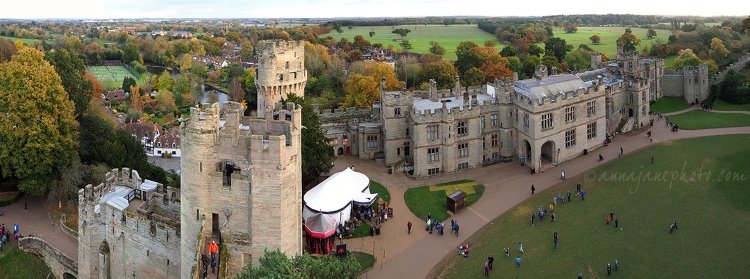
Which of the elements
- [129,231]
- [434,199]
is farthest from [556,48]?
[129,231]

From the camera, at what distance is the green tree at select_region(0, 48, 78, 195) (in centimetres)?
4456

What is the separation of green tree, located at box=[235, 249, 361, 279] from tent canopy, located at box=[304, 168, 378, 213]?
55.2ft

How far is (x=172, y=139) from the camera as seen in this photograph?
7375 cm

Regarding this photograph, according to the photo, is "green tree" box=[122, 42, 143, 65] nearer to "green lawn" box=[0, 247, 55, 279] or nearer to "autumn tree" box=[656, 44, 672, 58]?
"autumn tree" box=[656, 44, 672, 58]

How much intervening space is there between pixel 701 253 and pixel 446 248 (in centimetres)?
1592

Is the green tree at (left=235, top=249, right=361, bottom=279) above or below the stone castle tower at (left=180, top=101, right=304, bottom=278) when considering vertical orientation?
below

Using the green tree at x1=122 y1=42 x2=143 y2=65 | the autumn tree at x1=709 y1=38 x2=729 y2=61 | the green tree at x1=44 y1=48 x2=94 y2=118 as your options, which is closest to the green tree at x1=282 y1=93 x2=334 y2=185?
the green tree at x1=44 y1=48 x2=94 y2=118

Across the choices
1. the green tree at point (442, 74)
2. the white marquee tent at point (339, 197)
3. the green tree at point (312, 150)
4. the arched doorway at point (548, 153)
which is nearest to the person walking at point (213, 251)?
the white marquee tent at point (339, 197)

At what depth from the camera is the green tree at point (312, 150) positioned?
47.6m

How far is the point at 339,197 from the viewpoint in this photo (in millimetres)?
43250

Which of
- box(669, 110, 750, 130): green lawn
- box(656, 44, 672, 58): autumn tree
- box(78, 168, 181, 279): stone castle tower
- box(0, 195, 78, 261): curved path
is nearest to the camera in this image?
box(78, 168, 181, 279): stone castle tower

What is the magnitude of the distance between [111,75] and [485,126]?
117 metres

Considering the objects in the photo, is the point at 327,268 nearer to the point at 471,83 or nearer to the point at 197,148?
the point at 197,148

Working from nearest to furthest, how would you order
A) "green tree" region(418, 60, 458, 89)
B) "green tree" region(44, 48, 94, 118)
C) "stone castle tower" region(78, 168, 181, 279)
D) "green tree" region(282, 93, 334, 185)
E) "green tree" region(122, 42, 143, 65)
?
"stone castle tower" region(78, 168, 181, 279) → "green tree" region(282, 93, 334, 185) → "green tree" region(44, 48, 94, 118) → "green tree" region(418, 60, 458, 89) → "green tree" region(122, 42, 143, 65)
